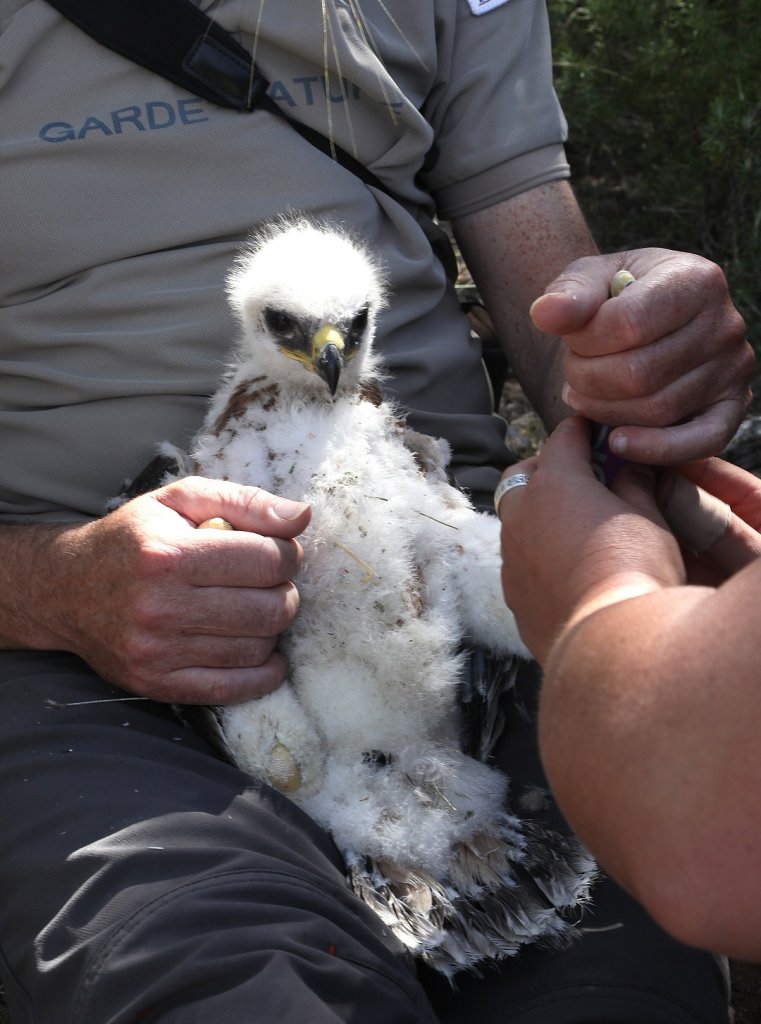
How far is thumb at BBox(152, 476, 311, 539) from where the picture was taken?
85.9 inches

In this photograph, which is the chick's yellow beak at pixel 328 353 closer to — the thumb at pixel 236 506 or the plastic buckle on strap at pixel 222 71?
the thumb at pixel 236 506

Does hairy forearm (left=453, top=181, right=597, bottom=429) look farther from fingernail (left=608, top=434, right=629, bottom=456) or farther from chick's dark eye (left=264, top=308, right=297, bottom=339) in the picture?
fingernail (left=608, top=434, right=629, bottom=456)

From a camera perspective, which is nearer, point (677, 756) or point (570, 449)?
point (677, 756)

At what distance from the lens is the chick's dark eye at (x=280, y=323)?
2410 mm

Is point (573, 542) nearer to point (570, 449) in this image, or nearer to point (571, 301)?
point (570, 449)

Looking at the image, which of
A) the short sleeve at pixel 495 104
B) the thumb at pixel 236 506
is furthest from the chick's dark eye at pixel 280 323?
the short sleeve at pixel 495 104

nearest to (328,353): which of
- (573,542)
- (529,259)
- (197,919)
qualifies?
(529,259)

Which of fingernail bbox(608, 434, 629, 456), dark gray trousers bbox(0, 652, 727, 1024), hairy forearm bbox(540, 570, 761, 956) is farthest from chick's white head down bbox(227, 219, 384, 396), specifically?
hairy forearm bbox(540, 570, 761, 956)

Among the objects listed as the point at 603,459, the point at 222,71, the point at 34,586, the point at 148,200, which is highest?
the point at 222,71

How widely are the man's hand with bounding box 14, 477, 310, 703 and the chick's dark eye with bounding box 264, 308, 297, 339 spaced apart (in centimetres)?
43

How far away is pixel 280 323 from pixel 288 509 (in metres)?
0.50

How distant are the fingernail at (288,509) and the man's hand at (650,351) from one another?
2.00 ft

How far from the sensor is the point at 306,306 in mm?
2389

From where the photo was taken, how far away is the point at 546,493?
1688mm
